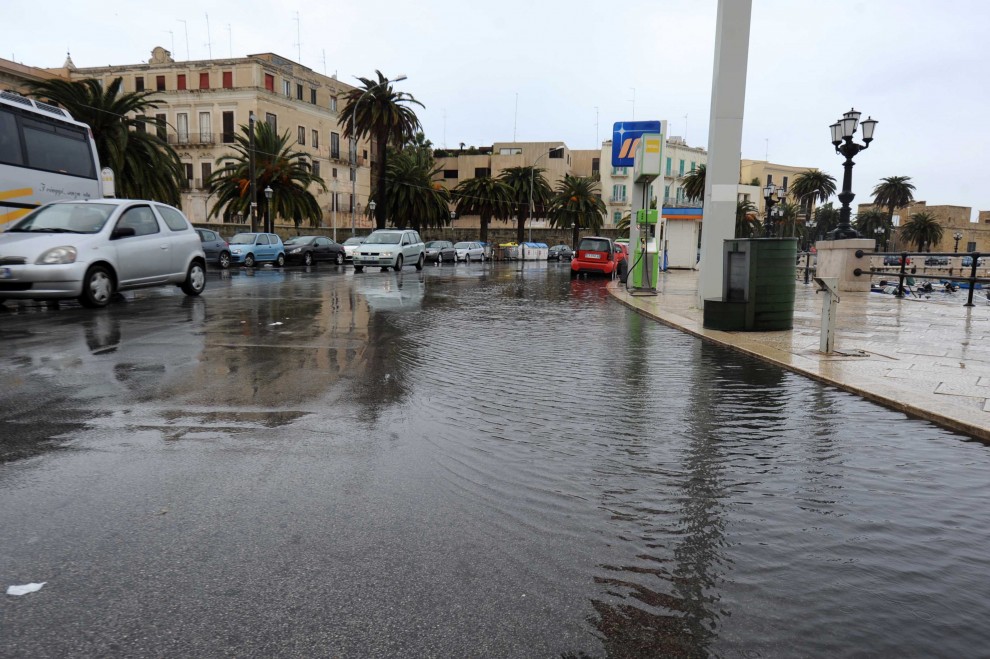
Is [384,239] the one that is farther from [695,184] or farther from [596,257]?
[695,184]

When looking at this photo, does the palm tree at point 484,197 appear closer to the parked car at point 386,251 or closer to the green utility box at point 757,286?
the parked car at point 386,251

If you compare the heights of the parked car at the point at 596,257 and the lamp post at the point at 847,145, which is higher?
the lamp post at the point at 847,145

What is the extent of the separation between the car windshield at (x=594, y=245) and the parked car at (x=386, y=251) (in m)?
7.43

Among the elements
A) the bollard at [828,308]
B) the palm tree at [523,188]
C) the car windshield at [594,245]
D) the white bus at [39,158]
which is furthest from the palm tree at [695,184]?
the bollard at [828,308]

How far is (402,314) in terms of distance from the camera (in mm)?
12422

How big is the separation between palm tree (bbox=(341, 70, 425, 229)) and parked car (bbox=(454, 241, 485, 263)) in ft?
16.7

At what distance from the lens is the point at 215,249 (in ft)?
93.7

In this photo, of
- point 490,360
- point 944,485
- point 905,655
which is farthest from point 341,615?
point 490,360

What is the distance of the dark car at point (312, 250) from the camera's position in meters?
34.0

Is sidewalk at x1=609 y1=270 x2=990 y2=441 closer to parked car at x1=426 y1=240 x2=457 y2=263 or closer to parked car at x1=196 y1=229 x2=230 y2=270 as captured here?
parked car at x1=196 y1=229 x2=230 y2=270

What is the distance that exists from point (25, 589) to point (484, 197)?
61.9m

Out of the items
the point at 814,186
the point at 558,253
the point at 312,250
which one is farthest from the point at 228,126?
the point at 814,186

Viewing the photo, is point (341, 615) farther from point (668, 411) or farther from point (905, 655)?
point (668, 411)

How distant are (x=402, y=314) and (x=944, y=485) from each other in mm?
9548
